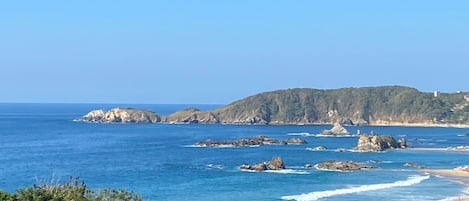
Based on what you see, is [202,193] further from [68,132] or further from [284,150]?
[68,132]

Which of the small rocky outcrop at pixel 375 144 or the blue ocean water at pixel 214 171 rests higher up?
the small rocky outcrop at pixel 375 144

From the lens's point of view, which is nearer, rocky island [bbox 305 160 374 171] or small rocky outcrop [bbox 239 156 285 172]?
small rocky outcrop [bbox 239 156 285 172]

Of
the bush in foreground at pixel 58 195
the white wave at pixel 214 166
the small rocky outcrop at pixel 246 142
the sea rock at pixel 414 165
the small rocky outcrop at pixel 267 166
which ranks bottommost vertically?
the white wave at pixel 214 166

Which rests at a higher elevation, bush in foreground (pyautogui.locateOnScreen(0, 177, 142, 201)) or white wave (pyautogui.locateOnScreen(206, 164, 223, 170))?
bush in foreground (pyautogui.locateOnScreen(0, 177, 142, 201))

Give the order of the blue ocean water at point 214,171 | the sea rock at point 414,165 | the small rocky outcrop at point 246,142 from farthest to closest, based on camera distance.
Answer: the small rocky outcrop at point 246,142, the sea rock at point 414,165, the blue ocean water at point 214,171

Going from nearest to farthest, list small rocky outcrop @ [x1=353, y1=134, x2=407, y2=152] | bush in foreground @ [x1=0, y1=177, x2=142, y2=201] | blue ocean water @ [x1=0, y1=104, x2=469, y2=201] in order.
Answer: bush in foreground @ [x1=0, y1=177, x2=142, y2=201] < blue ocean water @ [x1=0, y1=104, x2=469, y2=201] < small rocky outcrop @ [x1=353, y1=134, x2=407, y2=152]

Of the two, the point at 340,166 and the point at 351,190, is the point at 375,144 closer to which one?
the point at 340,166

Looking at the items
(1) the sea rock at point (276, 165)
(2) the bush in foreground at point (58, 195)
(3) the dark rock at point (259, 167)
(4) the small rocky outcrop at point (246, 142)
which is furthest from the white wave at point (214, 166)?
(2) the bush in foreground at point (58, 195)

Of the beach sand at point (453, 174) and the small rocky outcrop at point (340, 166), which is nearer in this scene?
the beach sand at point (453, 174)

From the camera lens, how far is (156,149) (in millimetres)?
125938

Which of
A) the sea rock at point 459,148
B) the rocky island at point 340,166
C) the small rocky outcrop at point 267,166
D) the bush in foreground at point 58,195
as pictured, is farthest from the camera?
the sea rock at point 459,148

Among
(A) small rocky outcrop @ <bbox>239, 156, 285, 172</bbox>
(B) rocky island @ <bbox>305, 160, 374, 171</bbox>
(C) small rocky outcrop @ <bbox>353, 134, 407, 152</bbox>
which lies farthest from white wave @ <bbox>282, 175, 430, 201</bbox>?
(C) small rocky outcrop @ <bbox>353, 134, 407, 152</bbox>

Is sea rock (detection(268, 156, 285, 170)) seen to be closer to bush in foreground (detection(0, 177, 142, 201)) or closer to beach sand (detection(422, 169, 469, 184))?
beach sand (detection(422, 169, 469, 184))

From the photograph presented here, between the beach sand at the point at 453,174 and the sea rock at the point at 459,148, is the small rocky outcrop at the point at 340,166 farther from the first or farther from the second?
the sea rock at the point at 459,148
